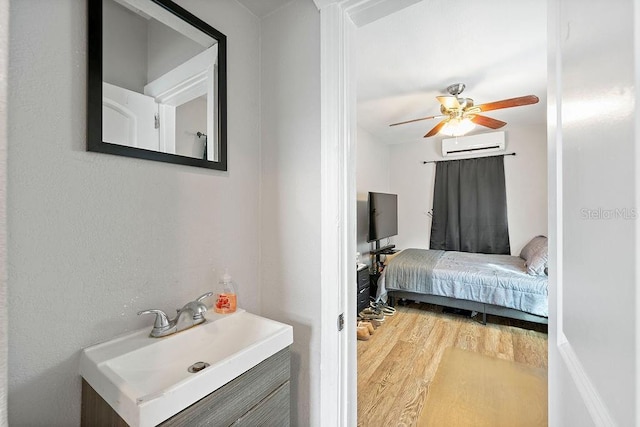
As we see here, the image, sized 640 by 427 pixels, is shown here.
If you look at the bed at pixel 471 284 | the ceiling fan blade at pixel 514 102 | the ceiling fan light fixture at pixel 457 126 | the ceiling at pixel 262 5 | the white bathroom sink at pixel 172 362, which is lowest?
the bed at pixel 471 284

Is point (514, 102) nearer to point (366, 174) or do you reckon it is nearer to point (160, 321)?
point (366, 174)

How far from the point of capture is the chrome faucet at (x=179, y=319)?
0.88 m

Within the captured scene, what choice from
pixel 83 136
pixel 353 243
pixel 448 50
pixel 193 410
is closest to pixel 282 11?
pixel 83 136

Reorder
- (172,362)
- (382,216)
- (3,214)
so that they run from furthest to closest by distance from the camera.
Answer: (382,216) < (172,362) < (3,214)

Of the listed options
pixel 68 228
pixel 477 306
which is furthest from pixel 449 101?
pixel 68 228

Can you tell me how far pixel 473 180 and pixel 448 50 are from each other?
2675 mm

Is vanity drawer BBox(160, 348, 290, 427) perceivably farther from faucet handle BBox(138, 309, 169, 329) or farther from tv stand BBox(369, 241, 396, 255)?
tv stand BBox(369, 241, 396, 255)

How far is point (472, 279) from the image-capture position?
2840 mm

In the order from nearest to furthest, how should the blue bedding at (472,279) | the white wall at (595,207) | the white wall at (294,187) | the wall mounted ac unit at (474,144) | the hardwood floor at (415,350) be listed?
1. the white wall at (595,207)
2. the white wall at (294,187)
3. the hardwood floor at (415,350)
4. the blue bedding at (472,279)
5. the wall mounted ac unit at (474,144)

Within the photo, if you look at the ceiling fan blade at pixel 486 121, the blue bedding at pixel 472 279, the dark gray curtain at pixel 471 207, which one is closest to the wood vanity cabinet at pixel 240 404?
the blue bedding at pixel 472 279

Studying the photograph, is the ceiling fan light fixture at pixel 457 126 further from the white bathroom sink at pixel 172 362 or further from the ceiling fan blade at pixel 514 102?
the white bathroom sink at pixel 172 362

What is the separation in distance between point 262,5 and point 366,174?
292 cm

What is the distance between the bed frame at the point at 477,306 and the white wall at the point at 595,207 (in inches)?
96.0

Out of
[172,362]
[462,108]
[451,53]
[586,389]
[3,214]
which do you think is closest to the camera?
[3,214]
